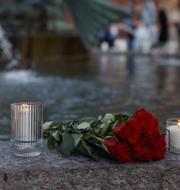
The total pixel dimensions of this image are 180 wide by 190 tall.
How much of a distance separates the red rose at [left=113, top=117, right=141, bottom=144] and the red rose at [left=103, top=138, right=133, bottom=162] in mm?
37

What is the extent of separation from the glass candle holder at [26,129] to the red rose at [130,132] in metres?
0.39

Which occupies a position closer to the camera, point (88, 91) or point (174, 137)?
point (174, 137)

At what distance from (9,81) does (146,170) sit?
19.5 feet

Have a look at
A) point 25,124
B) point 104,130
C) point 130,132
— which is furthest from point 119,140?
point 25,124

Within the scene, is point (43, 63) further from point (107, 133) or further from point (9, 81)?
point (107, 133)

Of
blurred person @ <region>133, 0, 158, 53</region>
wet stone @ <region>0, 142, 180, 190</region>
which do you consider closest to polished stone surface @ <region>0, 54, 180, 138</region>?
wet stone @ <region>0, 142, 180, 190</region>

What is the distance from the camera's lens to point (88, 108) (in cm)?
531

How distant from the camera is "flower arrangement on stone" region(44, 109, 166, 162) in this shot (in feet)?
8.54

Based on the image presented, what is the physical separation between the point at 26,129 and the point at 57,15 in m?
12.2

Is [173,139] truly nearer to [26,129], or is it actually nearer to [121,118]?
[121,118]

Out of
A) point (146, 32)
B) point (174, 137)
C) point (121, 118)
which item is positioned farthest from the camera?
point (146, 32)

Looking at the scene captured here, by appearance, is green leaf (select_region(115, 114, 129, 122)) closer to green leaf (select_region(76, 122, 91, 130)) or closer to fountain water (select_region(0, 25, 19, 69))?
green leaf (select_region(76, 122, 91, 130))

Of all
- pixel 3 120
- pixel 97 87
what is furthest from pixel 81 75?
pixel 3 120

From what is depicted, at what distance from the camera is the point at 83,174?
255 cm
